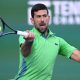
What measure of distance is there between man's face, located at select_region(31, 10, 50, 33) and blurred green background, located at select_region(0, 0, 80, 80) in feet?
9.69

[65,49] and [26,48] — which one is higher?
[26,48]

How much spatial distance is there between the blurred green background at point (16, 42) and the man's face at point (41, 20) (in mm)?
2955

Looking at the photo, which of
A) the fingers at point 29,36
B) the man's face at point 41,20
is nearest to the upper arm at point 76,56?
the man's face at point 41,20

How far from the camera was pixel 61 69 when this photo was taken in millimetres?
8961

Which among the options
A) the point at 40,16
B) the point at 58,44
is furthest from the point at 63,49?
the point at 40,16

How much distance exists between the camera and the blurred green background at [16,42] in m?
8.88

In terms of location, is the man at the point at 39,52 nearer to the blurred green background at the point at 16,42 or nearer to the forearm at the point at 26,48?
the forearm at the point at 26,48

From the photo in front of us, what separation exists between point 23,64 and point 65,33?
318cm

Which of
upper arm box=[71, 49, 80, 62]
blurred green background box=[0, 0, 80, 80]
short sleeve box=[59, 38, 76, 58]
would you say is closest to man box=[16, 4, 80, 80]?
short sleeve box=[59, 38, 76, 58]

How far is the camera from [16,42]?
8.89m

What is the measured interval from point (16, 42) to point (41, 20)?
3.12m

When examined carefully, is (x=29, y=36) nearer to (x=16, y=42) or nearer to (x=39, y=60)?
(x=39, y=60)

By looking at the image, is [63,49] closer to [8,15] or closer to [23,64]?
[23,64]

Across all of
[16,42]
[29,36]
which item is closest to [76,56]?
[29,36]
